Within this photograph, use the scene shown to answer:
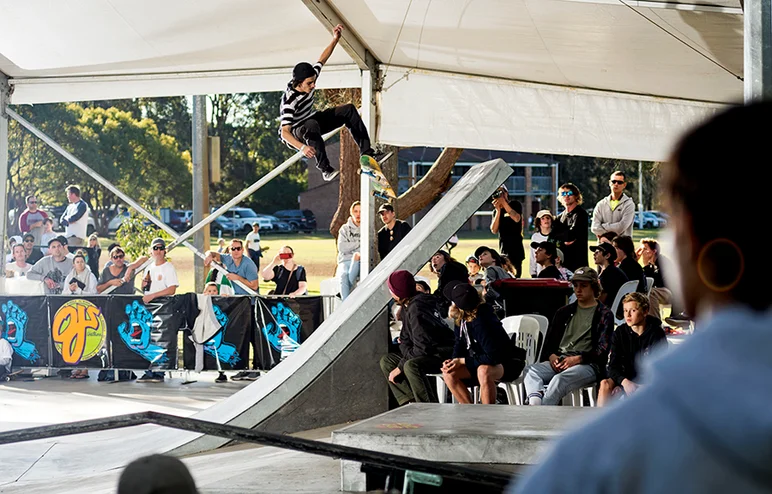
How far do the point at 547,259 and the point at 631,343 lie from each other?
142 inches

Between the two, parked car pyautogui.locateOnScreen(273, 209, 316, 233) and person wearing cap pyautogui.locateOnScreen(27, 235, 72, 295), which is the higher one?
parked car pyautogui.locateOnScreen(273, 209, 316, 233)

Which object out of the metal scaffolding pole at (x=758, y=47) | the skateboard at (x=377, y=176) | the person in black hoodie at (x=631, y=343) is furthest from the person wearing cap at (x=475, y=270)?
the metal scaffolding pole at (x=758, y=47)

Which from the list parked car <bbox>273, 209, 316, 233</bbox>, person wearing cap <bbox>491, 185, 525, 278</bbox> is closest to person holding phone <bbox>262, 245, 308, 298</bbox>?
person wearing cap <bbox>491, 185, 525, 278</bbox>

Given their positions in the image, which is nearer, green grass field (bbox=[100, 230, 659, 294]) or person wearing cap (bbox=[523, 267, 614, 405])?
person wearing cap (bbox=[523, 267, 614, 405])

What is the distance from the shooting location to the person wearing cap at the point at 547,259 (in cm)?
977

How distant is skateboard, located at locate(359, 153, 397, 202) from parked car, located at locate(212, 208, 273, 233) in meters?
39.4

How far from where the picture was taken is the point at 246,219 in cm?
5244

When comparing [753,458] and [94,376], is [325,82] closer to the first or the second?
[94,376]

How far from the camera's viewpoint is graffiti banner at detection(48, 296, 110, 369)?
1244 cm

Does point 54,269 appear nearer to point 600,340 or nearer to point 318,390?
point 318,390

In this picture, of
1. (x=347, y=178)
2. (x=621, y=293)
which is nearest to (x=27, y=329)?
(x=347, y=178)

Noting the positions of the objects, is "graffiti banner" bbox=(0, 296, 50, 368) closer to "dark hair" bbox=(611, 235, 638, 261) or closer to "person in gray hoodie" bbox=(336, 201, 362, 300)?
"person in gray hoodie" bbox=(336, 201, 362, 300)

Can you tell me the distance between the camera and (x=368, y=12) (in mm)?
10148

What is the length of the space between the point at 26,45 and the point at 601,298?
7829 millimetres
